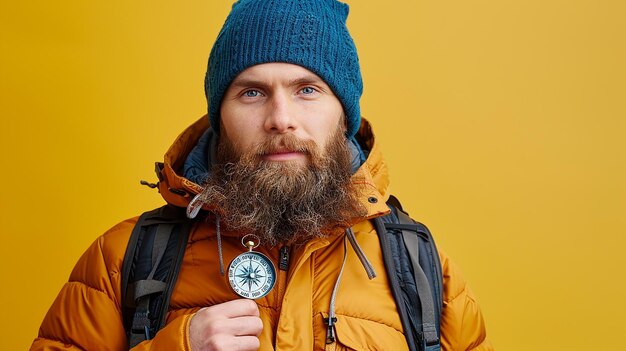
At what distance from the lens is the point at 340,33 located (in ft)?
9.59

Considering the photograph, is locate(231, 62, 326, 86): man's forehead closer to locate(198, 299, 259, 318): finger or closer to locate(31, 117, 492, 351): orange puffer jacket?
locate(31, 117, 492, 351): orange puffer jacket

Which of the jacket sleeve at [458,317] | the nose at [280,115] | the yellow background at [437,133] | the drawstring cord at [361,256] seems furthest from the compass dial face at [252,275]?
the yellow background at [437,133]

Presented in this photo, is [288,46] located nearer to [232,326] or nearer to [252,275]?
[252,275]

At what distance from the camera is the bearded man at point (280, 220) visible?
2.58 metres

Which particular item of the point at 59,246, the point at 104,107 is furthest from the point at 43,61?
Answer: the point at 59,246

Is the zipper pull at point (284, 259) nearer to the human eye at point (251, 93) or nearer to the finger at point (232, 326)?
the finger at point (232, 326)

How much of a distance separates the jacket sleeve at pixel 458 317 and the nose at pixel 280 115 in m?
0.71

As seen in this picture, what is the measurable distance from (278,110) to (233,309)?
0.62m

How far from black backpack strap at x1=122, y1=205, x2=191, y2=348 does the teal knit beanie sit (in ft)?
1.36

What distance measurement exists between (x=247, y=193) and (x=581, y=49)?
1894 millimetres

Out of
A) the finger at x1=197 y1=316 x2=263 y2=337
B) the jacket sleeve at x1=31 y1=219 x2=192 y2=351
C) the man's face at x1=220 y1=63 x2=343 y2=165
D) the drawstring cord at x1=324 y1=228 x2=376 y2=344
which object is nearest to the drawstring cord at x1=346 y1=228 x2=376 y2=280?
the drawstring cord at x1=324 y1=228 x2=376 y2=344

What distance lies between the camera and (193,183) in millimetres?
2711

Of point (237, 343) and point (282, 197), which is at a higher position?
point (282, 197)

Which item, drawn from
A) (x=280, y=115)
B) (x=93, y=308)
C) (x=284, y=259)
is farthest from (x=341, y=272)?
(x=93, y=308)
